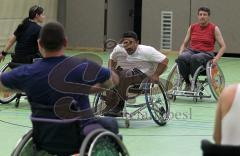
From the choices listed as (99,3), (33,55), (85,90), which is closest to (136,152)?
(85,90)

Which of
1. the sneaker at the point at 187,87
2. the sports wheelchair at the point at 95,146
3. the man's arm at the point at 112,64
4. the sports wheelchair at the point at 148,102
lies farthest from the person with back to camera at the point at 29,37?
the sports wheelchair at the point at 95,146

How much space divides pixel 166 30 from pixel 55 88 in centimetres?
1324

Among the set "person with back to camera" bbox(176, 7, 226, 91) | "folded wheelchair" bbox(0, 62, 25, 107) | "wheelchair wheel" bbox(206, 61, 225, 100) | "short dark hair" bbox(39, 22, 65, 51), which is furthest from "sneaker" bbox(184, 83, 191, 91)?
"short dark hair" bbox(39, 22, 65, 51)

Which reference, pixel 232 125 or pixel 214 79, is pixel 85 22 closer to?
pixel 214 79

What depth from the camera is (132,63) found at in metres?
7.41

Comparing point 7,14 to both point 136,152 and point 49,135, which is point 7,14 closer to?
point 136,152

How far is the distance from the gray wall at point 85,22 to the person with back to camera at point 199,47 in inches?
320

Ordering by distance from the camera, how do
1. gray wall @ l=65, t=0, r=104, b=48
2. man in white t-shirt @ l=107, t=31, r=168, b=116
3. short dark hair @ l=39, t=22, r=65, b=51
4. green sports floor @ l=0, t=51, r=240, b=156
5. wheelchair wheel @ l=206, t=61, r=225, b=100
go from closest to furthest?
short dark hair @ l=39, t=22, r=65, b=51
green sports floor @ l=0, t=51, r=240, b=156
man in white t-shirt @ l=107, t=31, r=168, b=116
wheelchair wheel @ l=206, t=61, r=225, b=100
gray wall @ l=65, t=0, r=104, b=48

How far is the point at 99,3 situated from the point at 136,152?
11.9 metres

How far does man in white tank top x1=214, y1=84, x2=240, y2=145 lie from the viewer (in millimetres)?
3090

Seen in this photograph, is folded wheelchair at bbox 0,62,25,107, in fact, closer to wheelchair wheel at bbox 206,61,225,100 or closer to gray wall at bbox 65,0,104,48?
wheelchair wheel at bbox 206,61,225,100

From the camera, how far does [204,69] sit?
365 inches

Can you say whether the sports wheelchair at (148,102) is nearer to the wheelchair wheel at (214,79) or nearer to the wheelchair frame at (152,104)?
the wheelchair frame at (152,104)

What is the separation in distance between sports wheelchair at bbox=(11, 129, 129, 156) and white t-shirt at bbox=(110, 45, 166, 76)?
3.15 meters
